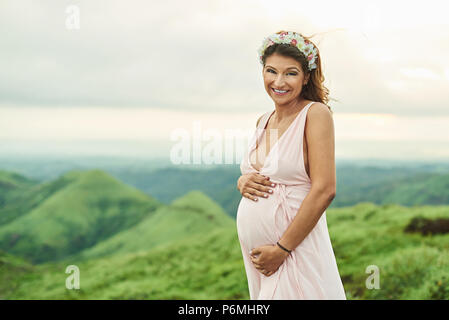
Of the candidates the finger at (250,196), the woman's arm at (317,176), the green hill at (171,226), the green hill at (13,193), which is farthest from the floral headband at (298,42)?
the green hill at (13,193)

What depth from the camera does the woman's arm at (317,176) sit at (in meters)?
2.05

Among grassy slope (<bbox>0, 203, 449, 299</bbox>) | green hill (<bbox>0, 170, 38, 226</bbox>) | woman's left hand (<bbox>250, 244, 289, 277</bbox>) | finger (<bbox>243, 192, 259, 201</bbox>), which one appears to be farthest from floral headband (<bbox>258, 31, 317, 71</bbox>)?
green hill (<bbox>0, 170, 38, 226</bbox>)

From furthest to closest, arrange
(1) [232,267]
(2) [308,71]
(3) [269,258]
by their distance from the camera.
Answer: (1) [232,267]
(2) [308,71]
(3) [269,258]

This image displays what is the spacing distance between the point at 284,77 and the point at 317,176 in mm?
551

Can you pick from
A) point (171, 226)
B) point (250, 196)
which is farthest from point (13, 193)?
point (250, 196)

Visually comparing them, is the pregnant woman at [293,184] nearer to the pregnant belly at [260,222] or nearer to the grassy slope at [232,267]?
the pregnant belly at [260,222]

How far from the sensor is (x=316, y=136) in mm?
2078

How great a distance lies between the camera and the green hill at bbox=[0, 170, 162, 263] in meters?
9.64

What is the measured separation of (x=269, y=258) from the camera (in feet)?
7.14

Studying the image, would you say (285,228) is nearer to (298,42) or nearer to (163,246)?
(298,42)

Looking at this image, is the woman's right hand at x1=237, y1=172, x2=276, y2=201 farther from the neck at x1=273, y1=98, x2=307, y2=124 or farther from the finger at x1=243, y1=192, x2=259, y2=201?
the neck at x1=273, y1=98, x2=307, y2=124

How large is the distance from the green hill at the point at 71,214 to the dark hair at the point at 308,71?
861 centimetres
